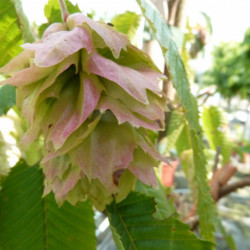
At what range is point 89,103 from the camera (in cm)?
33

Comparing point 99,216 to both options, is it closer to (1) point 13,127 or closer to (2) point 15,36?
(1) point 13,127

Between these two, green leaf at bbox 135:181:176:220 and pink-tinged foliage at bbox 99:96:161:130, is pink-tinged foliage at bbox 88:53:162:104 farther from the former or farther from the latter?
green leaf at bbox 135:181:176:220

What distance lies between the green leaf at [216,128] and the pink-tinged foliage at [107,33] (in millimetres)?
860

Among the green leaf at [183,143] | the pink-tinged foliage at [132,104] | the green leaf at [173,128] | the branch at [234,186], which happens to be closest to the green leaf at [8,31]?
the pink-tinged foliage at [132,104]

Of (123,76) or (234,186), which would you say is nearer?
(123,76)

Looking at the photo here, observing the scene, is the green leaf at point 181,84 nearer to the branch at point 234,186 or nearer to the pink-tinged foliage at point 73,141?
the pink-tinged foliage at point 73,141

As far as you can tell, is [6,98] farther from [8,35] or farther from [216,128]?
[216,128]

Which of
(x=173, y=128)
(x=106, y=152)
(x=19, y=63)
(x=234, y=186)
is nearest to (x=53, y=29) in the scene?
(x=19, y=63)

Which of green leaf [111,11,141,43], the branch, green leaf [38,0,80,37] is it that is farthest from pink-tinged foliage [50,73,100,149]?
the branch

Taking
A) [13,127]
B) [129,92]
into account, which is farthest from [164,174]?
[129,92]

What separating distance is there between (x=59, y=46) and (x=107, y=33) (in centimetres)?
7

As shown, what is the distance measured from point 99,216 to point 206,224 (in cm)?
106

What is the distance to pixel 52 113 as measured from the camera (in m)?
0.36

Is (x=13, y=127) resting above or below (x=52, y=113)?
below
